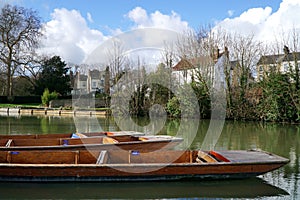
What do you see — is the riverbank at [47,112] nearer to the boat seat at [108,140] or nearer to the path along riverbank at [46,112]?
the path along riverbank at [46,112]

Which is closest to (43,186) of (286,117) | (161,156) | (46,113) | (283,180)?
(161,156)

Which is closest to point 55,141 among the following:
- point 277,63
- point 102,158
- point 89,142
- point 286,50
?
point 89,142

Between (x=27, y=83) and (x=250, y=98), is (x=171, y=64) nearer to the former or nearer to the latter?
(x=250, y=98)

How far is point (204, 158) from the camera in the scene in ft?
24.9

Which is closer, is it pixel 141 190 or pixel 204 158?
pixel 141 190

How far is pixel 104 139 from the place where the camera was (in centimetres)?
977

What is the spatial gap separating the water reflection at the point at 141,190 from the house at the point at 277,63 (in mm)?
17219

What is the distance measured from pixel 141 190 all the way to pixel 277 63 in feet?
63.6

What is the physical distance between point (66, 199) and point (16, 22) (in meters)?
32.7

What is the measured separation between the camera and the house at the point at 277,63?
74.6 ft

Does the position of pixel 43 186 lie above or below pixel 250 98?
below

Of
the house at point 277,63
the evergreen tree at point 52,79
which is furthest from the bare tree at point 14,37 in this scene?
the house at point 277,63

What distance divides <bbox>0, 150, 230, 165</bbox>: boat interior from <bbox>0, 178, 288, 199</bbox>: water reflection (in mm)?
576

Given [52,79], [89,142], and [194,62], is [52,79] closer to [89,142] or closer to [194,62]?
[194,62]
